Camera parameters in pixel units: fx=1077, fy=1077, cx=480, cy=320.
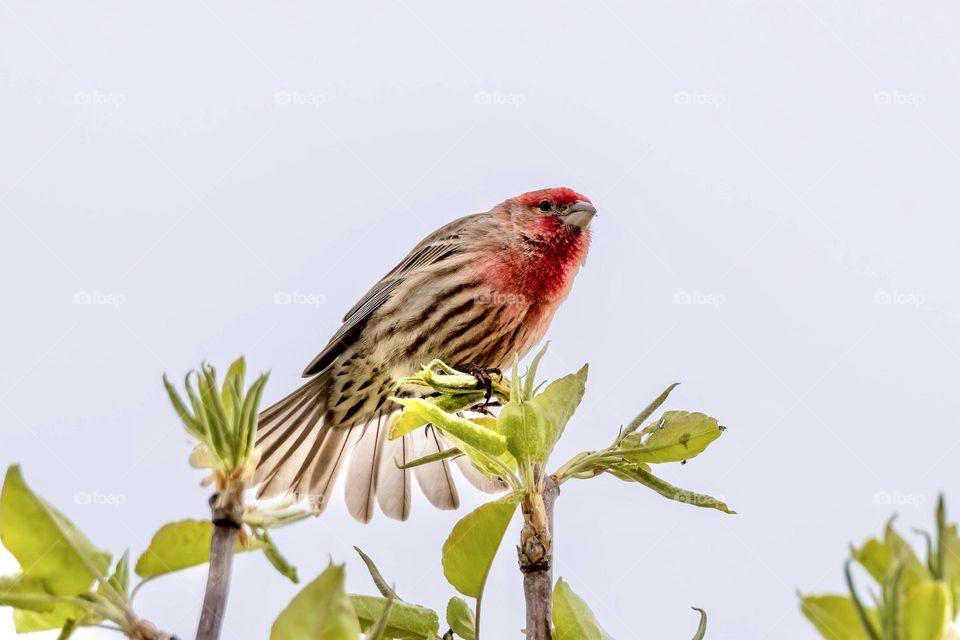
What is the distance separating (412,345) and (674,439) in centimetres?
505

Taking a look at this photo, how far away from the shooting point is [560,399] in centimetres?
161

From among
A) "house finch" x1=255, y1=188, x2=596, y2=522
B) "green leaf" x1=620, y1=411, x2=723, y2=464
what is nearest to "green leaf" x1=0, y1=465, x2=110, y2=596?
"green leaf" x1=620, y1=411, x2=723, y2=464

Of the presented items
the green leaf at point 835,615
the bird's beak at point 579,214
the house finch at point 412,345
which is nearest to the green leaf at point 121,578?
the green leaf at point 835,615

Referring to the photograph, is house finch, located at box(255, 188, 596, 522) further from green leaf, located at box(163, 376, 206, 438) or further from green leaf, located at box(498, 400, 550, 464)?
green leaf, located at box(163, 376, 206, 438)

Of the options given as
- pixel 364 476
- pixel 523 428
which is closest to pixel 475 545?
pixel 523 428

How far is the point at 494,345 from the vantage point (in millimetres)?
6676

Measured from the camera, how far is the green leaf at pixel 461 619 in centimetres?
171

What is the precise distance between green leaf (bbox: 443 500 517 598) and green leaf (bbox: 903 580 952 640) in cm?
79

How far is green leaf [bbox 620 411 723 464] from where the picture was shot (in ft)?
6.02

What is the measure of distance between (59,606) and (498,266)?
5.88 metres

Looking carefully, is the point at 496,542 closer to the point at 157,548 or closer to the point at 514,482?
the point at 514,482

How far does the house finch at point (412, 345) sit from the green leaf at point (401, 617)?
15.3ft

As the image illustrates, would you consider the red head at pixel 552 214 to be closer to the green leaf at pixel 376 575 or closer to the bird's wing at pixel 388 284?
the bird's wing at pixel 388 284

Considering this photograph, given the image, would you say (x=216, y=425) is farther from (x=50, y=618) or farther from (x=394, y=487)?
(x=394, y=487)
